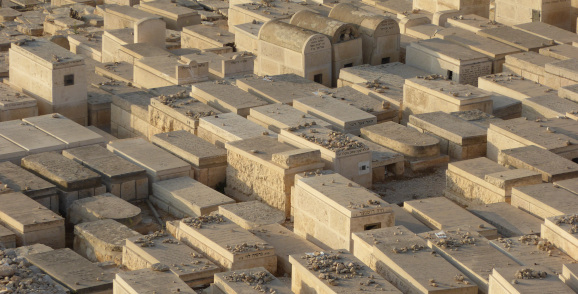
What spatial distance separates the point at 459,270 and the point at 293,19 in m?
22.1

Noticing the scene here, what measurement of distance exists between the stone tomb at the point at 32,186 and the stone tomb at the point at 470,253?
1140cm

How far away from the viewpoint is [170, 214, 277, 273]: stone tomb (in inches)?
1369

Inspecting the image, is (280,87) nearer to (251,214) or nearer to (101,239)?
(251,214)

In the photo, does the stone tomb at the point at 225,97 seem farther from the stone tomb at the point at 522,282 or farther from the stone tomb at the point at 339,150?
the stone tomb at the point at 522,282

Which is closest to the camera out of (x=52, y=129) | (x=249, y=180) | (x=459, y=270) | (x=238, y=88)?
(x=459, y=270)

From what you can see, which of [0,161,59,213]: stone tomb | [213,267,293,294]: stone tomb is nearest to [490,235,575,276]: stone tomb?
[213,267,293,294]: stone tomb

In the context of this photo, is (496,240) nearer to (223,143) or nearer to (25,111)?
(223,143)

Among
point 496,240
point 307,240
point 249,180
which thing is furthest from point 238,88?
point 496,240

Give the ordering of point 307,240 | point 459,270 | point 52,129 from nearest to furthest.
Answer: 1. point 459,270
2. point 307,240
3. point 52,129

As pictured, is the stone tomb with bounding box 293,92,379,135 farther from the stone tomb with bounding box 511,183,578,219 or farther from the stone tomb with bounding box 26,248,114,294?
the stone tomb with bounding box 26,248,114,294

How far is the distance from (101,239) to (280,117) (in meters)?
9.80

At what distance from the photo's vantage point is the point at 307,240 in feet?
123

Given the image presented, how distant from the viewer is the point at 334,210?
36406 mm

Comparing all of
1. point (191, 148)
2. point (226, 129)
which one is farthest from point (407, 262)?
point (226, 129)
